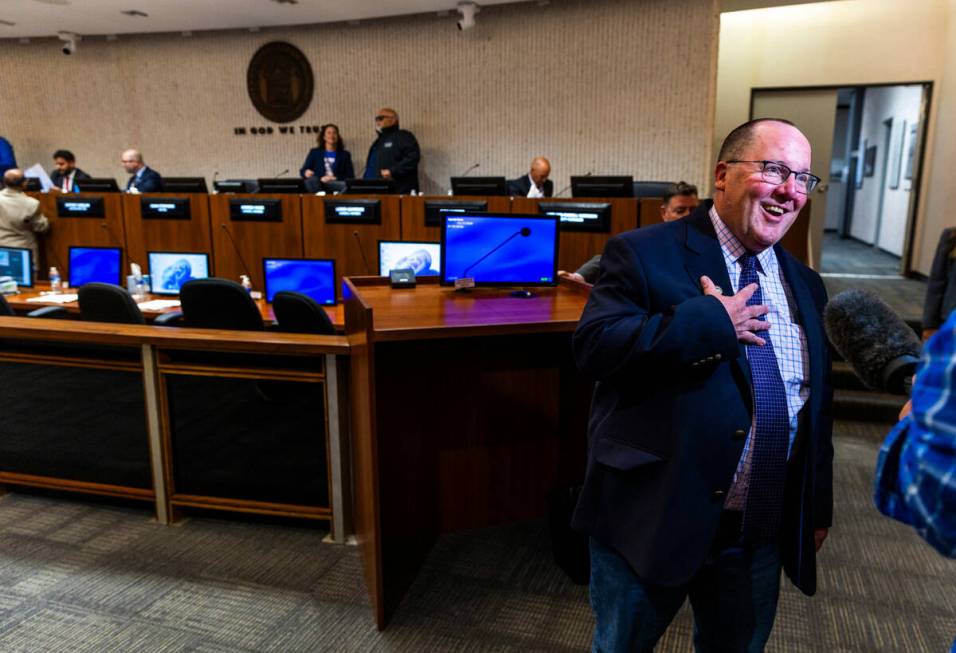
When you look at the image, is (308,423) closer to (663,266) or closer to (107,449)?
(107,449)

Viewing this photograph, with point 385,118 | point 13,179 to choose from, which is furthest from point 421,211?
point 13,179

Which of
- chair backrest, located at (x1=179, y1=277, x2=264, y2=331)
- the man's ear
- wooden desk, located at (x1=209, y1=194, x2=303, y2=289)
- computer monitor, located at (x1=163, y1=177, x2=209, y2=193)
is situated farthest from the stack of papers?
the man's ear

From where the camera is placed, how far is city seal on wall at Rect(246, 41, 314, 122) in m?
8.52

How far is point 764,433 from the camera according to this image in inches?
47.8

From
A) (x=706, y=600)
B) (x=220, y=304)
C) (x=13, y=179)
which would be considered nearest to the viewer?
(x=706, y=600)

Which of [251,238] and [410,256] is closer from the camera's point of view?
[410,256]

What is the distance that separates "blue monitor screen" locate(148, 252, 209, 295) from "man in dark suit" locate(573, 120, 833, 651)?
166 inches

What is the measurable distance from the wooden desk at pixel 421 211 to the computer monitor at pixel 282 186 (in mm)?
973

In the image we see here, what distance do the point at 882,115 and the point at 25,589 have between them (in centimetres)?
1112

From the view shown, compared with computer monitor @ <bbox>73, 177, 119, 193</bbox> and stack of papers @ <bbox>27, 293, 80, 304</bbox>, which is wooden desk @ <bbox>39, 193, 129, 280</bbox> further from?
stack of papers @ <bbox>27, 293, 80, 304</bbox>

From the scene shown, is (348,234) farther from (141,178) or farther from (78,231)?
(141,178)

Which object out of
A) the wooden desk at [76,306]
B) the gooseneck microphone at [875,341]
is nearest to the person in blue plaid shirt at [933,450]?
the gooseneck microphone at [875,341]

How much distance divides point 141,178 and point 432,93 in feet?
11.8

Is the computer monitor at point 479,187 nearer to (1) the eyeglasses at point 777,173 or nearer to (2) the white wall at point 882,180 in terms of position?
(1) the eyeglasses at point 777,173
